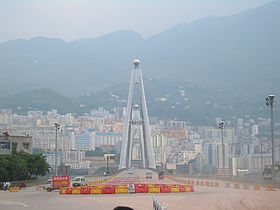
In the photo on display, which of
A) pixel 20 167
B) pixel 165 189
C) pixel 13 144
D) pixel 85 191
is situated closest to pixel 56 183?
pixel 85 191

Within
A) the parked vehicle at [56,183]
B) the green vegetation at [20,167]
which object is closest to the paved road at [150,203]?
the parked vehicle at [56,183]

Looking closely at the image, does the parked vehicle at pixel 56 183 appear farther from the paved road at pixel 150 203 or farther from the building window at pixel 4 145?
the building window at pixel 4 145

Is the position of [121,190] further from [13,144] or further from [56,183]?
[13,144]

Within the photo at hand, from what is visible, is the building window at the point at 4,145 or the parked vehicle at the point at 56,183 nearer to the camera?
the parked vehicle at the point at 56,183

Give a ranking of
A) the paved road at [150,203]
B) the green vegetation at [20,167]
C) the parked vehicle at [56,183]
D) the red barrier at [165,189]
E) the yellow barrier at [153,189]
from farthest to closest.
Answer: the green vegetation at [20,167]
the parked vehicle at [56,183]
the yellow barrier at [153,189]
the red barrier at [165,189]
the paved road at [150,203]

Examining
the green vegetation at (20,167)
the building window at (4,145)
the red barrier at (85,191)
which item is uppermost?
the building window at (4,145)

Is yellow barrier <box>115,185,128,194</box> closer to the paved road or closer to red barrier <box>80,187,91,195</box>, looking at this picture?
red barrier <box>80,187,91,195</box>

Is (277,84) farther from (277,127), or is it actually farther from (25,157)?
(25,157)

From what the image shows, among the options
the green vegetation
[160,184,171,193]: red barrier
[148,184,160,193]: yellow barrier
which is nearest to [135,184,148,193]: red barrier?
[148,184,160,193]: yellow barrier
